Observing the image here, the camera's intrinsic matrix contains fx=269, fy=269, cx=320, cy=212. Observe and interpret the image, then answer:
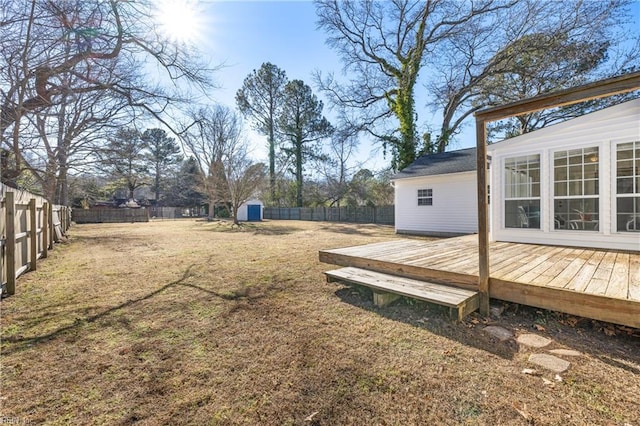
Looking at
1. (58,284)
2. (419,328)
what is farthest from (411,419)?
(58,284)

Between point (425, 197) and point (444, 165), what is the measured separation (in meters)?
1.45

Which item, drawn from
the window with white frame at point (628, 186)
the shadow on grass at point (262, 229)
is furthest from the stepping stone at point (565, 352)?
the shadow on grass at point (262, 229)

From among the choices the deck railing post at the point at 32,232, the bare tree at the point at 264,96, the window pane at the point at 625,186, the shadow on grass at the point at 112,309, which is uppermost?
the bare tree at the point at 264,96

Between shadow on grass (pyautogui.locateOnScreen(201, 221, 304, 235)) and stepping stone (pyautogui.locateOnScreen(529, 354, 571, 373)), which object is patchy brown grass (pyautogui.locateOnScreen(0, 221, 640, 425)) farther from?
shadow on grass (pyautogui.locateOnScreen(201, 221, 304, 235))

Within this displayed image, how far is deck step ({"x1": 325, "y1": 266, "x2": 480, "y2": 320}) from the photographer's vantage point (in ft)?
9.34

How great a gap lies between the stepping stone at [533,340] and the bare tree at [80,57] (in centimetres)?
714

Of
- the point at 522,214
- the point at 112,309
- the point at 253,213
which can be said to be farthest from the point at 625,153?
the point at 253,213

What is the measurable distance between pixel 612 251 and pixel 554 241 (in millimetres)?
872

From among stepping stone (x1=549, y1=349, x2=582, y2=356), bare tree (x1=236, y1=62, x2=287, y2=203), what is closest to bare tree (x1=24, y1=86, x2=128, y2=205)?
stepping stone (x1=549, y1=349, x2=582, y2=356)

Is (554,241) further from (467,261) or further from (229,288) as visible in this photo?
(229,288)

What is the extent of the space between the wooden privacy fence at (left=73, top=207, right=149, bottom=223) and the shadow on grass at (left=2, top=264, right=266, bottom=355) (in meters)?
23.6

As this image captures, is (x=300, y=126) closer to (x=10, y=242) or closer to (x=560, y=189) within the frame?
(x=560, y=189)

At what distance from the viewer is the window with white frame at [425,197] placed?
35.8 ft

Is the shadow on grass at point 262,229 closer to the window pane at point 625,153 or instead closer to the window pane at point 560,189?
the window pane at point 560,189
